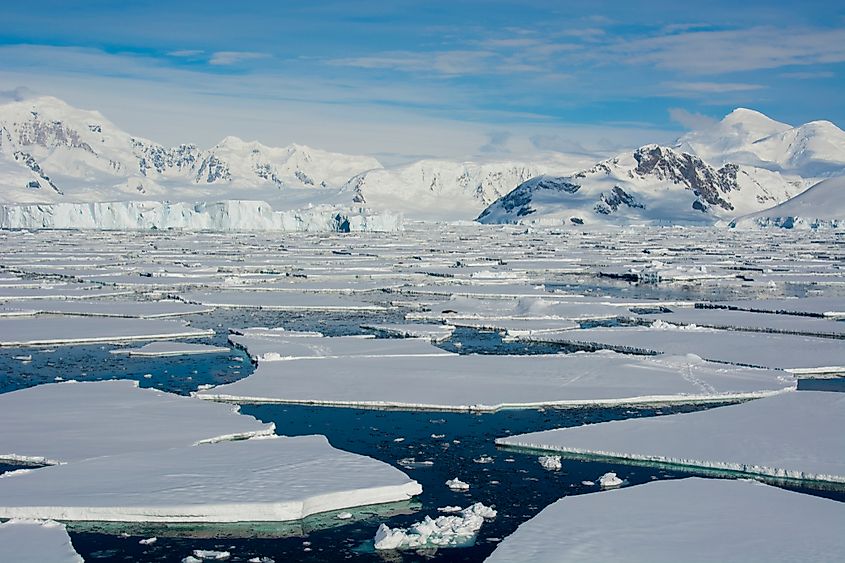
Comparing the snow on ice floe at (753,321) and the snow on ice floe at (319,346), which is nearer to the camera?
the snow on ice floe at (319,346)

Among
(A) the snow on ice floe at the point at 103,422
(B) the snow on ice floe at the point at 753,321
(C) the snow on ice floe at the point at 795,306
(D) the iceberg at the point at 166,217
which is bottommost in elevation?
(A) the snow on ice floe at the point at 103,422

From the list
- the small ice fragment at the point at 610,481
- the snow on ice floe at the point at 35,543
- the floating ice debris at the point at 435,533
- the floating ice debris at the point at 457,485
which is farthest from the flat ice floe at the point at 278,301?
the snow on ice floe at the point at 35,543

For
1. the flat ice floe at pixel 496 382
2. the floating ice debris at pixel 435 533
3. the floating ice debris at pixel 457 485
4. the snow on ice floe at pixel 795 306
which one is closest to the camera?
the floating ice debris at pixel 435 533

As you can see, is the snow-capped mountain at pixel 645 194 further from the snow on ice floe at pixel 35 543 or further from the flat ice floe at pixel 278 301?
the snow on ice floe at pixel 35 543

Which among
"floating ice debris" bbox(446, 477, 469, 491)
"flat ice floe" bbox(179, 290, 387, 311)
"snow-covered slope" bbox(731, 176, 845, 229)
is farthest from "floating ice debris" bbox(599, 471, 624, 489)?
"snow-covered slope" bbox(731, 176, 845, 229)

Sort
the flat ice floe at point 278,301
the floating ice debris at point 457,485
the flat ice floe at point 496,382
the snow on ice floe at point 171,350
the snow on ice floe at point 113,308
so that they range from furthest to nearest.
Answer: the flat ice floe at point 278,301 → the snow on ice floe at point 113,308 → the snow on ice floe at point 171,350 → the flat ice floe at point 496,382 → the floating ice debris at point 457,485

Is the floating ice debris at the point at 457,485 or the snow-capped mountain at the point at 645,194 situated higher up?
the snow-capped mountain at the point at 645,194

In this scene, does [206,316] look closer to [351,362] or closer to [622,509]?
[351,362]
